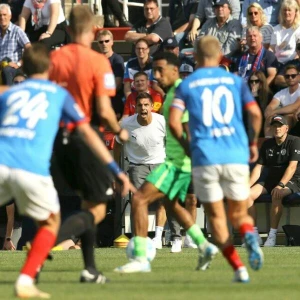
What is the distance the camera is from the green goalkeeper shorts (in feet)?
36.0

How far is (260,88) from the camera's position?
17578 mm

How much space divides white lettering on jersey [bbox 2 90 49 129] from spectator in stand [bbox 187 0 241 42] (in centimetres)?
1127

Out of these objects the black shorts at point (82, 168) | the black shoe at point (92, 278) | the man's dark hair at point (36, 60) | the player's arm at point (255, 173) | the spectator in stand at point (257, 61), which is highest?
the man's dark hair at point (36, 60)

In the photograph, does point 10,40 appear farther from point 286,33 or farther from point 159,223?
point 159,223

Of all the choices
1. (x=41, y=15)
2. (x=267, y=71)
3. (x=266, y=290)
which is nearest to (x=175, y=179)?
(x=266, y=290)

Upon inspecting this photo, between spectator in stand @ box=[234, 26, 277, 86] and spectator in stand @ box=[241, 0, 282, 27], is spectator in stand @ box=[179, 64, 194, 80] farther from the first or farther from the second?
spectator in stand @ box=[241, 0, 282, 27]

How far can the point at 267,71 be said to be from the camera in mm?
17828

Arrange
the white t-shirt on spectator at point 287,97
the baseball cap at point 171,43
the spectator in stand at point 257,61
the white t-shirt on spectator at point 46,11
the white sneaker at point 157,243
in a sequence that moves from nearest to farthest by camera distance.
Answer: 1. the white sneaker at point 157,243
2. the white t-shirt on spectator at point 287,97
3. the spectator in stand at point 257,61
4. the baseball cap at point 171,43
5. the white t-shirt on spectator at point 46,11

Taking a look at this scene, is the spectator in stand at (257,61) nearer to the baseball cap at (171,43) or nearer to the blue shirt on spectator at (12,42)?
the baseball cap at (171,43)

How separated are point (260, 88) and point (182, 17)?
12.9 feet

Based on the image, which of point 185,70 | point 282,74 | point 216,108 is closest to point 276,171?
point 282,74

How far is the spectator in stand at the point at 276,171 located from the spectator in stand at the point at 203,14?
297cm

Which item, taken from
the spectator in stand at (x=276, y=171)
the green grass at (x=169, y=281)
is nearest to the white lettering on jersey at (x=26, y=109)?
the green grass at (x=169, y=281)

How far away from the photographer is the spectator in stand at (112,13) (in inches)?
848
